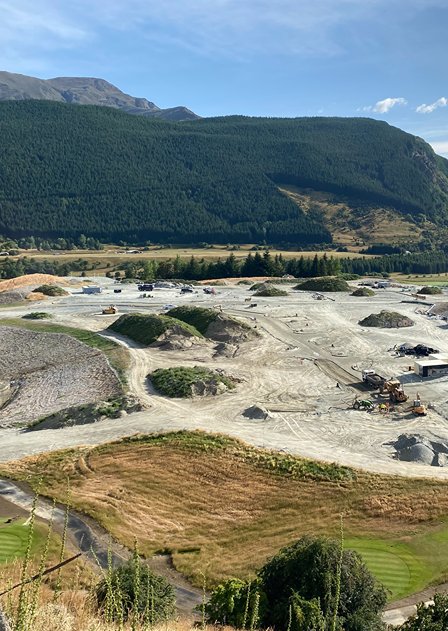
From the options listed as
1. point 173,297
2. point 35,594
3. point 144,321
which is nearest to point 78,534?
point 35,594

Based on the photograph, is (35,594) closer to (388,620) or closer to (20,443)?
(388,620)

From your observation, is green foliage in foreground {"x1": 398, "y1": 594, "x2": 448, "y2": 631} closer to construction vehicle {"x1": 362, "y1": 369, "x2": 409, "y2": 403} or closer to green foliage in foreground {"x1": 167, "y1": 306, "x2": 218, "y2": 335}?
construction vehicle {"x1": 362, "y1": 369, "x2": 409, "y2": 403}

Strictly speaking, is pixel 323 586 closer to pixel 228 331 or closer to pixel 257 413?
pixel 257 413

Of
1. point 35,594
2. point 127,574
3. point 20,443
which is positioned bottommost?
point 20,443

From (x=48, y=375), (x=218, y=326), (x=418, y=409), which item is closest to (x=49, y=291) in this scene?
(x=218, y=326)

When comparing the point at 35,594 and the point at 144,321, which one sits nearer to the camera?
the point at 35,594

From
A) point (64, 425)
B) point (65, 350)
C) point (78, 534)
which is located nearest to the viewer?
point (78, 534)

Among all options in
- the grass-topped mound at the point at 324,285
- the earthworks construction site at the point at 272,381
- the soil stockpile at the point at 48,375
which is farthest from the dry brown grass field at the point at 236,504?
the grass-topped mound at the point at 324,285
